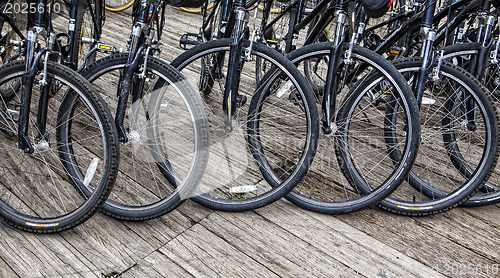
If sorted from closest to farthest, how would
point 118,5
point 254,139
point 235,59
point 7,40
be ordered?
point 235,59 < point 254,139 < point 7,40 < point 118,5

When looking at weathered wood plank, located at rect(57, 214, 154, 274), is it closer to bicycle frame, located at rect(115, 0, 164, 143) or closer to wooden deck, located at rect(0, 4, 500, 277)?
wooden deck, located at rect(0, 4, 500, 277)

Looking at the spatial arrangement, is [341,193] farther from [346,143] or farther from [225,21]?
[225,21]

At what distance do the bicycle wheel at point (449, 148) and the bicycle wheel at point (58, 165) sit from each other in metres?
Result: 1.46

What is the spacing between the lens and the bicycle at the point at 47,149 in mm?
1955

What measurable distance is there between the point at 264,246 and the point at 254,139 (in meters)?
0.67

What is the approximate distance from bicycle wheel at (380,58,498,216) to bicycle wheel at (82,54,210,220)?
3.51 feet

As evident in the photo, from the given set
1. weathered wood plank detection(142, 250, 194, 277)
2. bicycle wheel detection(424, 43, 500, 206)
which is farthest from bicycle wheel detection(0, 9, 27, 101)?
bicycle wheel detection(424, 43, 500, 206)

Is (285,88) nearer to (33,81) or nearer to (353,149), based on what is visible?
(353,149)

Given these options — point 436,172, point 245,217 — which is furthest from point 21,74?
point 436,172

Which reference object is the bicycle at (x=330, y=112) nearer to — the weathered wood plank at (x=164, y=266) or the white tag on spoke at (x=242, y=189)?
the white tag on spoke at (x=242, y=189)

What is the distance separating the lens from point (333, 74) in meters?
2.37

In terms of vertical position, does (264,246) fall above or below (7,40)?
below

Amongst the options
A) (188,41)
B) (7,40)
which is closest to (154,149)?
(188,41)

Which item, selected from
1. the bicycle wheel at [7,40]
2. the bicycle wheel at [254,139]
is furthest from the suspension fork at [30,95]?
the bicycle wheel at [7,40]
